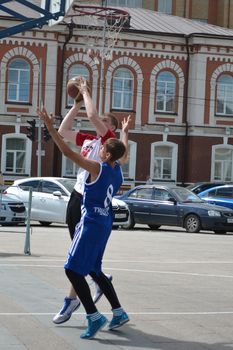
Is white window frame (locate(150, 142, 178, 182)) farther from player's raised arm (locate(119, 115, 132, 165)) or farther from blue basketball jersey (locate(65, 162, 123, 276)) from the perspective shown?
blue basketball jersey (locate(65, 162, 123, 276))

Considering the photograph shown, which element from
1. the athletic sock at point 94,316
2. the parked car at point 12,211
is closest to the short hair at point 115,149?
the athletic sock at point 94,316

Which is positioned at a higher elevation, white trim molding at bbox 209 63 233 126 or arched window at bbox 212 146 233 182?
white trim molding at bbox 209 63 233 126

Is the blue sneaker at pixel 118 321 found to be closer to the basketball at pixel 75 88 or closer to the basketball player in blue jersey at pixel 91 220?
the basketball player in blue jersey at pixel 91 220

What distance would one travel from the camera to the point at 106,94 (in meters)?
45.1

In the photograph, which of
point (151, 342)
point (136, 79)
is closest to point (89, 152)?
point (151, 342)

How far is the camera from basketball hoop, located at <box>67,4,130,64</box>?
1656 inches

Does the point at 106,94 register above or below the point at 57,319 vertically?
above

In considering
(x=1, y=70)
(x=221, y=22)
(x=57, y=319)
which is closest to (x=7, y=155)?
(x=1, y=70)

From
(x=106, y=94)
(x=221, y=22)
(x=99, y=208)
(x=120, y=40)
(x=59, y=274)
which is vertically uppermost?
(x=221, y=22)

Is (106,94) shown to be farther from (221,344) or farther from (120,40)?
(221,344)

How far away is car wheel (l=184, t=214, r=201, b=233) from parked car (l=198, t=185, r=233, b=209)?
3129mm

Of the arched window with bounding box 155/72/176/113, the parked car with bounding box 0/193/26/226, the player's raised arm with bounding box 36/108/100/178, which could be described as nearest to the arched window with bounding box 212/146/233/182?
the arched window with bounding box 155/72/176/113

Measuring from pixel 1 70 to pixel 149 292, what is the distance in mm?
33852

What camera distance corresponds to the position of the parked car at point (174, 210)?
25.8 m
